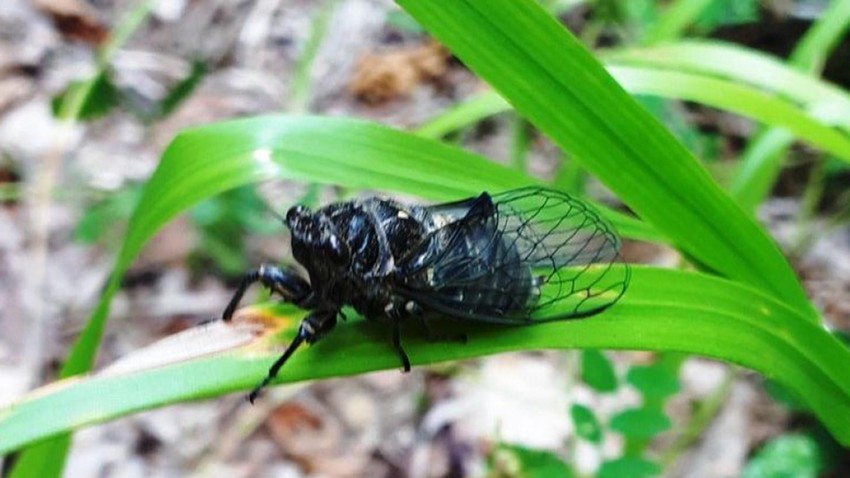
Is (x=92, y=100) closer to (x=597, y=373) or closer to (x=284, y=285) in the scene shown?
(x=284, y=285)

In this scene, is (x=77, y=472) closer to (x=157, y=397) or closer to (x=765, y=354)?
(x=157, y=397)

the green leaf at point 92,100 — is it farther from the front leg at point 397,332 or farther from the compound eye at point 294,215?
the front leg at point 397,332

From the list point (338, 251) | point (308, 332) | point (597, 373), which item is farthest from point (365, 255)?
point (597, 373)

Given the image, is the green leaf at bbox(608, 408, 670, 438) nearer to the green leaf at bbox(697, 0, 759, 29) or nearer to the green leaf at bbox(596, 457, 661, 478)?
the green leaf at bbox(596, 457, 661, 478)

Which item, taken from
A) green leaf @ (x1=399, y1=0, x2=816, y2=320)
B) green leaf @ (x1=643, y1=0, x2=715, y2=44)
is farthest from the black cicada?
green leaf @ (x1=643, y1=0, x2=715, y2=44)

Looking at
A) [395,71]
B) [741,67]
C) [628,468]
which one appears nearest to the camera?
[628,468]

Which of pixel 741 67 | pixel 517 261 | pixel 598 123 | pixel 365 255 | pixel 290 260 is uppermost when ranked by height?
pixel 741 67
